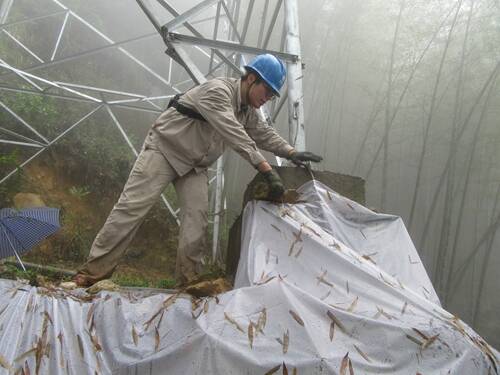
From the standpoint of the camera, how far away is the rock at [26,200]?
469cm

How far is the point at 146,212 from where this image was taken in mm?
2146

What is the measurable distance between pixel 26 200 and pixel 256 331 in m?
4.61

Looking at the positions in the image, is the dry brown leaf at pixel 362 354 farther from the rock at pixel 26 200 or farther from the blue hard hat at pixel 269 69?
the rock at pixel 26 200

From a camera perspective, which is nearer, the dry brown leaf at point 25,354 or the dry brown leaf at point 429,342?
the dry brown leaf at point 25,354

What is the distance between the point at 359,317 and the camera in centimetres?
115

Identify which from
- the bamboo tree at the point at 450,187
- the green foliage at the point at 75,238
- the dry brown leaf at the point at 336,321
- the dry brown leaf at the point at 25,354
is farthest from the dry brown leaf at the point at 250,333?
the bamboo tree at the point at 450,187

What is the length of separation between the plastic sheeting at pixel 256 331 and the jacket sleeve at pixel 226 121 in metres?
0.72

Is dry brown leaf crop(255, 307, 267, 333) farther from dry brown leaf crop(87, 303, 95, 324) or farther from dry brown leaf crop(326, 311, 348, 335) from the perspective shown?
dry brown leaf crop(87, 303, 95, 324)

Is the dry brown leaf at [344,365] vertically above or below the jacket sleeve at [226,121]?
below

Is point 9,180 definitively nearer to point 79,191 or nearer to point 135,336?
point 79,191

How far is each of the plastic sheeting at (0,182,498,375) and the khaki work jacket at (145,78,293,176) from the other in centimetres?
94

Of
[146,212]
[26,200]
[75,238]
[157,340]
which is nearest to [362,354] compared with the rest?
[157,340]

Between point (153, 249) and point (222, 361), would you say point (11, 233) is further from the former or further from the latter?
point (153, 249)

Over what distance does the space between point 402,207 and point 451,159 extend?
1.94 metres
